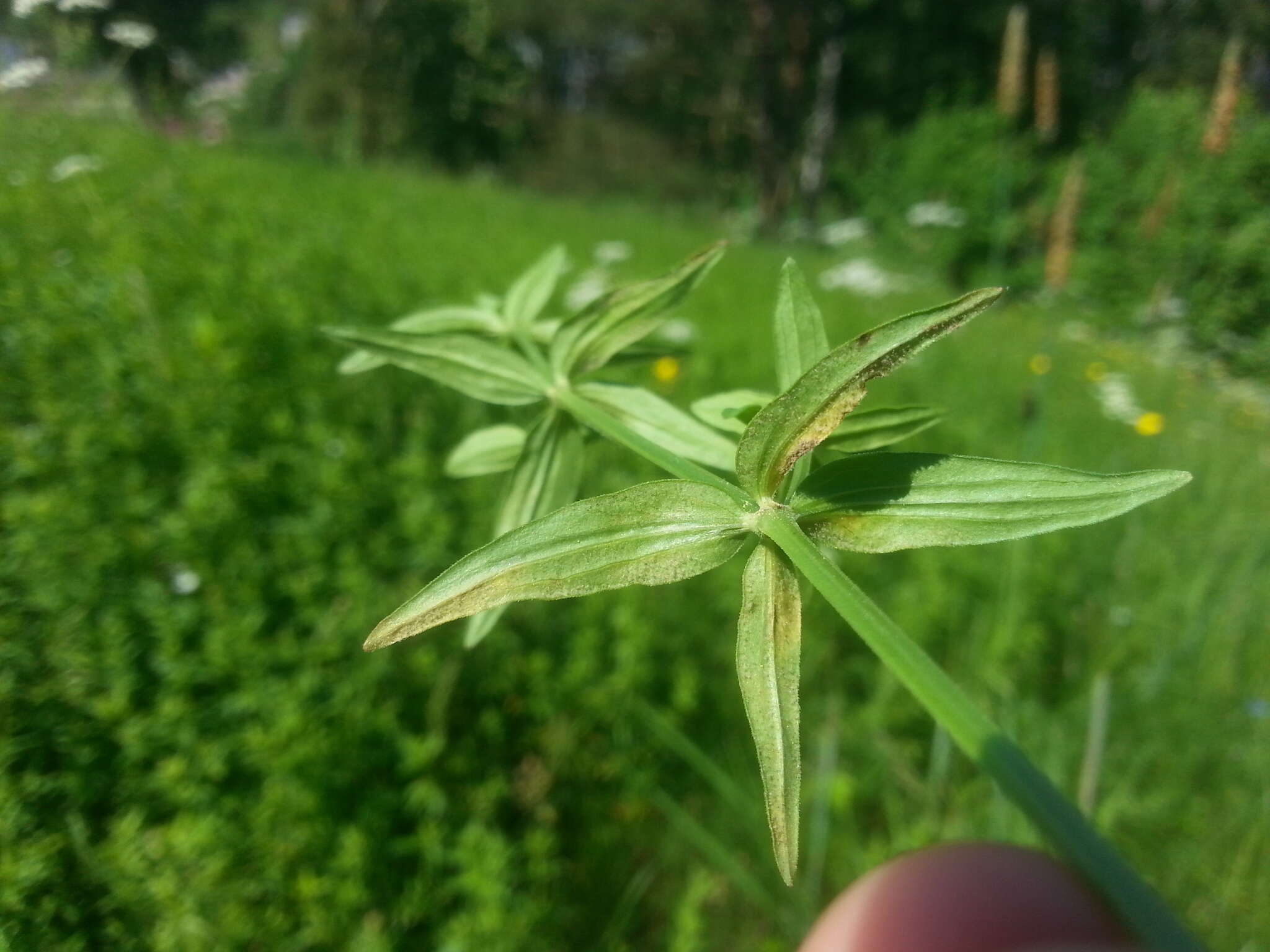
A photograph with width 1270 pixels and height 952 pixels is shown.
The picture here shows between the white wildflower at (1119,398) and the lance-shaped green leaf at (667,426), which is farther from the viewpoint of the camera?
the white wildflower at (1119,398)

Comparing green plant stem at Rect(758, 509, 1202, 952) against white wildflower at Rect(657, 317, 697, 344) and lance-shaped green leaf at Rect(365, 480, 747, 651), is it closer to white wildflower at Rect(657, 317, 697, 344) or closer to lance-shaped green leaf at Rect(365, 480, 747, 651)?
lance-shaped green leaf at Rect(365, 480, 747, 651)

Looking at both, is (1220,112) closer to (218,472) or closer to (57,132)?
(218,472)

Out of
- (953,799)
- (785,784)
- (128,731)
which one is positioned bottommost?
(953,799)

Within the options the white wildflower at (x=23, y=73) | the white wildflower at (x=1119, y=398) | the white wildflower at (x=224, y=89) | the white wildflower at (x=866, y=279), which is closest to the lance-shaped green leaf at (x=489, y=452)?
the white wildflower at (x=23, y=73)

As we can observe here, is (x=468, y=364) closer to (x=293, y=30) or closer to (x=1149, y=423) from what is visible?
(x=1149, y=423)

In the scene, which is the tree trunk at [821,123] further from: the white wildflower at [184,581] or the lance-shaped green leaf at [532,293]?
the lance-shaped green leaf at [532,293]

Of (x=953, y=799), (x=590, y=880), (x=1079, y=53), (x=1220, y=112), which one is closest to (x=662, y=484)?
(x=1220, y=112)
